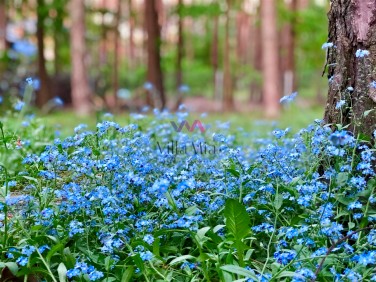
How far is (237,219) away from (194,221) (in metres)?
0.19

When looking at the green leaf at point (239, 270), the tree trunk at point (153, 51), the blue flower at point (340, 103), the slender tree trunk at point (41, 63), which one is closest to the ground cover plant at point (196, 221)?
the green leaf at point (239, 270)

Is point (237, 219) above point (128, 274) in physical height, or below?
above

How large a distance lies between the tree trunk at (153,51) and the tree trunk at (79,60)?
1984mm

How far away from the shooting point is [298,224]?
2.33 m

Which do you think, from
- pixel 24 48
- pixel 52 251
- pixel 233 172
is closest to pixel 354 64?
pixel 233 172

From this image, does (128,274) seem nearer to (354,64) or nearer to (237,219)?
(237,219)

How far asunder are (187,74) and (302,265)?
2274 centimetres

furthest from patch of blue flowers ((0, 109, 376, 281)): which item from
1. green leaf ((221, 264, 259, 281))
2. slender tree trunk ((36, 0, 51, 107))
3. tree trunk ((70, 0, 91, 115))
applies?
slender tree trunk ((36, 0, 51, 107))

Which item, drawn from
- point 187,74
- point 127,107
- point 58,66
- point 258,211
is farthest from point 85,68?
point 187,74

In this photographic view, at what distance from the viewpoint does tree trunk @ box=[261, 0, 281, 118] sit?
38.4 ft

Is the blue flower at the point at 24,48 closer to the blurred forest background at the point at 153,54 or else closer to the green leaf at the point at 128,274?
the blurred forest background at the point at 153,54

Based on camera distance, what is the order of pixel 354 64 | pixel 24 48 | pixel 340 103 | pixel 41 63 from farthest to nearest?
pixel 24 48 < pixel 41 63 < pixel 354 64 < pixel 340 103

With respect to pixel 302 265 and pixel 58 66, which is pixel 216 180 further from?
pixel 58 66

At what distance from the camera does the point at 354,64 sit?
8.47 feet
